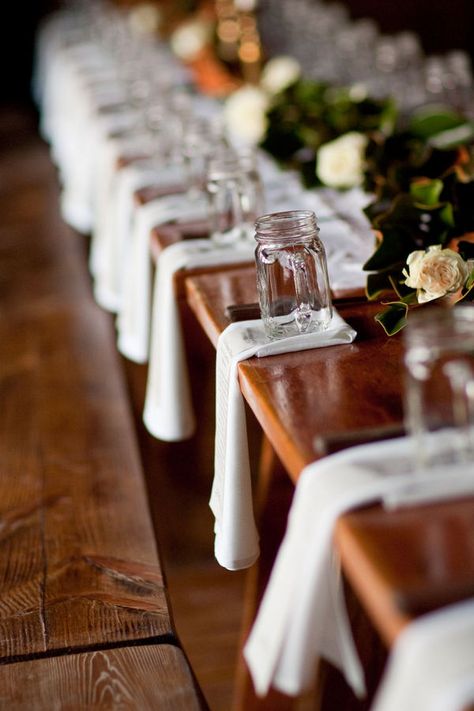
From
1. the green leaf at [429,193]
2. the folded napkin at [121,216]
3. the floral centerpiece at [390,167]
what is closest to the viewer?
the floral centerpiece at [390,167]

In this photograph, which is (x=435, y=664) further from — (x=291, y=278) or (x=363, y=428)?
(x=291, y=278)

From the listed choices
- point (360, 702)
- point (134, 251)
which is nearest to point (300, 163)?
point (134, 251)

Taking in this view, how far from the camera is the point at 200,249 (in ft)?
7.06

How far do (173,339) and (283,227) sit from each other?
61 centimetres

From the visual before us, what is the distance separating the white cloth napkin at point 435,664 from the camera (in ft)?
2.54

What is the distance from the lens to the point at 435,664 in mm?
803

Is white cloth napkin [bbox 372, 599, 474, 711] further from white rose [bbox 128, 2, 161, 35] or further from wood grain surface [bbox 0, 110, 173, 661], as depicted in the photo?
white rose [bbox 128, 2, 161, 35]

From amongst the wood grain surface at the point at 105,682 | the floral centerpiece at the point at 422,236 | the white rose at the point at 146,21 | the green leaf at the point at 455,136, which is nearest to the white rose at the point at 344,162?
the floral centerpiece at the point at 422,236

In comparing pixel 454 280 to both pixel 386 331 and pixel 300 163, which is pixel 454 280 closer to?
pixel 386 331

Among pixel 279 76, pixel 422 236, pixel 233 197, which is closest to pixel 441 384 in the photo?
pixel 422 236

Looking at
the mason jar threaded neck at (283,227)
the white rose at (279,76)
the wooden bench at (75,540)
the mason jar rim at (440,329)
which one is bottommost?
the wooden bench at (75,540)

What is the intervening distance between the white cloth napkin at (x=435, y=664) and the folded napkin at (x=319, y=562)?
0.63ft

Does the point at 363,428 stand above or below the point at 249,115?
above

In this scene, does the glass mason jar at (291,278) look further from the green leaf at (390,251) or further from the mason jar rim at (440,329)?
the mason jar rim at (440,329)
